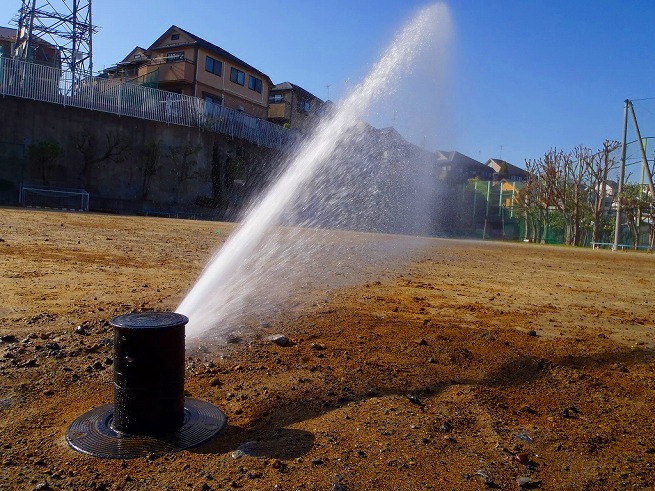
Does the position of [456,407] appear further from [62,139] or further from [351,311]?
[62,139]

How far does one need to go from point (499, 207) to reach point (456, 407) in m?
53.5

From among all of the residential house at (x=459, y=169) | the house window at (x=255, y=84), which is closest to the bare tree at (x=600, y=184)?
the residential house at (x=459, y=169)

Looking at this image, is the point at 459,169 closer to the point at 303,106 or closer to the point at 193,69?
the point at 303,106

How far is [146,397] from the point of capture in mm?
3326

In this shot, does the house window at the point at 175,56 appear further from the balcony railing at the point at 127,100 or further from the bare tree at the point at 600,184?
the bare tree at the point at 600,184

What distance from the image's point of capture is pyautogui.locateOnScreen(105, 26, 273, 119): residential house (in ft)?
141

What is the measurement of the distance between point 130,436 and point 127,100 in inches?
1245

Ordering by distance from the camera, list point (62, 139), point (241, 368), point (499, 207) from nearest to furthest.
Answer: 1. point (241, 368)
2. point (62, 139)
3. point (499, 207)

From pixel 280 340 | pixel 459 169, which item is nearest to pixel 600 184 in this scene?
pixel 459 169

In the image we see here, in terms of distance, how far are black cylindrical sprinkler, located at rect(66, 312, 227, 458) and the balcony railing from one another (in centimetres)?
2908

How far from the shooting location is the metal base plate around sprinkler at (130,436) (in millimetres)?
3174

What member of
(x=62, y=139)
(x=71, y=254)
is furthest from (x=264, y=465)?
(x=62, y=139)

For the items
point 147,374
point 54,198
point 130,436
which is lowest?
point 130,436

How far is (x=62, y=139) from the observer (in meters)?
28.9
